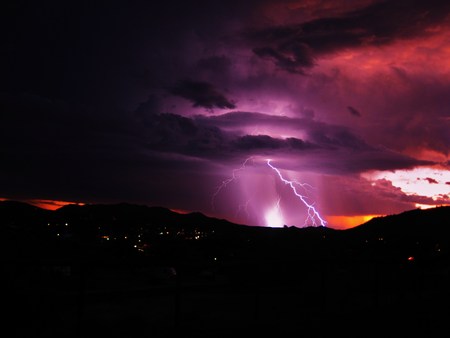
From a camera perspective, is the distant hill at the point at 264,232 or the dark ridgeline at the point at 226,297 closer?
the dark ridgeline at the point at 226,297

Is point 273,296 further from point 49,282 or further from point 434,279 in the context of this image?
point 49,282

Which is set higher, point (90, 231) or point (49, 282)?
point (90, 231)

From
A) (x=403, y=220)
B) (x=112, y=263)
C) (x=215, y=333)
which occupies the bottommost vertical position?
(x=215, y=333)

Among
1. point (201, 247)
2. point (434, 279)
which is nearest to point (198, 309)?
point (434, 279)

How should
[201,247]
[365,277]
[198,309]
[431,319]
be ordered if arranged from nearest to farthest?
[431,319]
[198,309]
[365,277]
[201,247]

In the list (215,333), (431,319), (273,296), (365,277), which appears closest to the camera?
(215,333)

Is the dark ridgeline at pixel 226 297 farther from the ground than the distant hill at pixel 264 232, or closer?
closer

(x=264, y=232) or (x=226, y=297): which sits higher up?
(x=264, y=232)

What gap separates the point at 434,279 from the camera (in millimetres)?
16422

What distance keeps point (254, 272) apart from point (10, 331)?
15.1 meters

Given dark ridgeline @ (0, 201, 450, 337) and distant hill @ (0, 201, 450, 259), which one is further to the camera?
distant hill @ (0, 201, 450, 259)

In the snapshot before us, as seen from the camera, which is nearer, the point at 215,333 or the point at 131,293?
the point at 215,333

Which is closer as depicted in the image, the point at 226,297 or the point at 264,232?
the point at 226,297

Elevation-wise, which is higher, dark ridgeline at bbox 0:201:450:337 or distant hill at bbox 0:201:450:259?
distant hill at bbox 0:201:450:259
